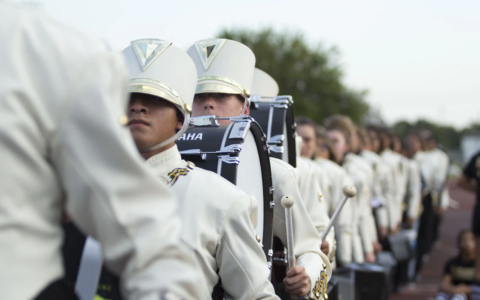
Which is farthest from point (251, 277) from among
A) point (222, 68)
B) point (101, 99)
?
point (222, 68)

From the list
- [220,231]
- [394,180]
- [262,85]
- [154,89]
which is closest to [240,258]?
[220,231]

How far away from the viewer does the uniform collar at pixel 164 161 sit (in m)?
2.47

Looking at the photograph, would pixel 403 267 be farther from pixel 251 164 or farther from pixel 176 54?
Answer: pixel 176 54

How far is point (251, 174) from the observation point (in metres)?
3.17

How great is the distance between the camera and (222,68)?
12.0 ft

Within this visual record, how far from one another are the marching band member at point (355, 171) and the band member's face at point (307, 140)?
63.4 inches

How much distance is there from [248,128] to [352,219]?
4642mm

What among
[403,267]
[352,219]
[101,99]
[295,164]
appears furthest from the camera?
[403,267]

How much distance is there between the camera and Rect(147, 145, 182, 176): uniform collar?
97.2 inches

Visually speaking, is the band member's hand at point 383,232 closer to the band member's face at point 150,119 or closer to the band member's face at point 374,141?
the band member's face at point 374,141

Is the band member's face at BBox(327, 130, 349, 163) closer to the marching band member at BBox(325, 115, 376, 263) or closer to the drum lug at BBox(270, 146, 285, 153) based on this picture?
the marching band member at BBox(325, 115, 376, 263)

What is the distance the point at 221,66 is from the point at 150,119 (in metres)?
1.31

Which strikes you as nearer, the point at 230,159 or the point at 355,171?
the point at 230,159

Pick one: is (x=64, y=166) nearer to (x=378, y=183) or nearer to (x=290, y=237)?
(x=290, y=237)
